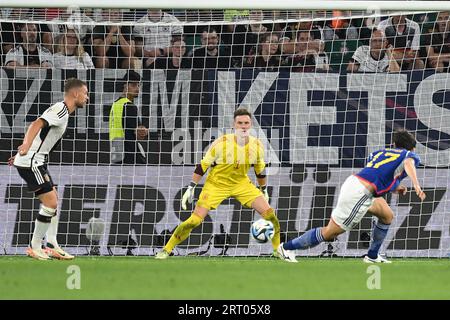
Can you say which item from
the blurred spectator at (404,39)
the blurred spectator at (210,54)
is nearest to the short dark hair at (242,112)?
the blurred spectator at (210,54)

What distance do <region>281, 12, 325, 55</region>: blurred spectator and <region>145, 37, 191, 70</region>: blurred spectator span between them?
144 cm

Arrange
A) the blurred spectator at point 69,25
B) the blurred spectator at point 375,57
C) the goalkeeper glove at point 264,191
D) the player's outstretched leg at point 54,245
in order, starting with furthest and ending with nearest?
the blurred spectator at point 375,57 → the blurred spectator at point 69,25 → the goalkeeper glove at point 264,191 → the player's outstretched leg at point 54,245

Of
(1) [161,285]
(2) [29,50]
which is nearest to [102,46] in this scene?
(2) [29,50]

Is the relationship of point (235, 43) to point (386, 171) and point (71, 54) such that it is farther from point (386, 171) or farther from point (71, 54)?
point (386, 171)

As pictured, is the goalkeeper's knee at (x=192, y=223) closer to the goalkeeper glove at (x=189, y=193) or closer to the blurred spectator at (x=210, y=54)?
the goalkeeper glove at (x=189, y=193)

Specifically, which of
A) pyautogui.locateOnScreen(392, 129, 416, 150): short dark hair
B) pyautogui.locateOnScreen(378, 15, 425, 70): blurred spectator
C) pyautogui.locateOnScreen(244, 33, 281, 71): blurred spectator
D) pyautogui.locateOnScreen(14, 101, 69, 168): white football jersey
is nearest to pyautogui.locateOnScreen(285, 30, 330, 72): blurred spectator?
pyautogui.locateOnScreen(244, 33, 281, 71): blurred spectator

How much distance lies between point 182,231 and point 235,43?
3007 mm

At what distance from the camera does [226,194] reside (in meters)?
14.3

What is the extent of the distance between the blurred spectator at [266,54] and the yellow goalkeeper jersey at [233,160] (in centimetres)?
142

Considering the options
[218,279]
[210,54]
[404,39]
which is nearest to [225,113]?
[210,54]

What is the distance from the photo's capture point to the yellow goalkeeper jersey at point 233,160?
14.3 meters

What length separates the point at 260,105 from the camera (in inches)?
606

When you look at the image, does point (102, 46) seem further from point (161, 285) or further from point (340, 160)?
point (161, 285)

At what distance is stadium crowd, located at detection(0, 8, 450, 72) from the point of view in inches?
595
